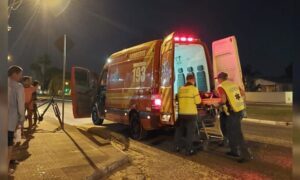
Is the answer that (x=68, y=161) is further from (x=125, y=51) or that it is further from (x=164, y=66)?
(x=125, y=51)

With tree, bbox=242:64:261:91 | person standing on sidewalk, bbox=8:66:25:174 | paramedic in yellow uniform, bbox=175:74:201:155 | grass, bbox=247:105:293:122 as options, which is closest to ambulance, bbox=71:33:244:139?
paramedic in yellow uniform, bbox=175:74:201:155

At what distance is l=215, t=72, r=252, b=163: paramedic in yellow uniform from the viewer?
768 centimetres

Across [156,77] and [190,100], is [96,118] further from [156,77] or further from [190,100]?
[190,100]

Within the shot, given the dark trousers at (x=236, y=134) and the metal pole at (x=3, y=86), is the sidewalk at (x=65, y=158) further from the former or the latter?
the metal pole at (x=3, y=86)

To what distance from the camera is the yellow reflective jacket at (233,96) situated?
25.4 feet

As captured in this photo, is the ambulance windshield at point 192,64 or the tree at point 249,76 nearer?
the ambulance windshield at point 192,64

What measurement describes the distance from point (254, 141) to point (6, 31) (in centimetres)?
867

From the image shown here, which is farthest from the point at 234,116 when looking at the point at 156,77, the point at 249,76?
the point at 249,76

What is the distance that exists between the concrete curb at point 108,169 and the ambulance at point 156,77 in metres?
1.84

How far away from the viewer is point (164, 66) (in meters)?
9.34

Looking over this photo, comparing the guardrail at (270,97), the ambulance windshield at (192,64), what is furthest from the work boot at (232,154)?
the guardrail at (270,97)

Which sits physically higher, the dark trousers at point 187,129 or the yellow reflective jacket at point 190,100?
the yellow reflective jacket at point 190,100

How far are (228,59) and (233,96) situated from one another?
6.15ft

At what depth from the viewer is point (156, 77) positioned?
377 inches
